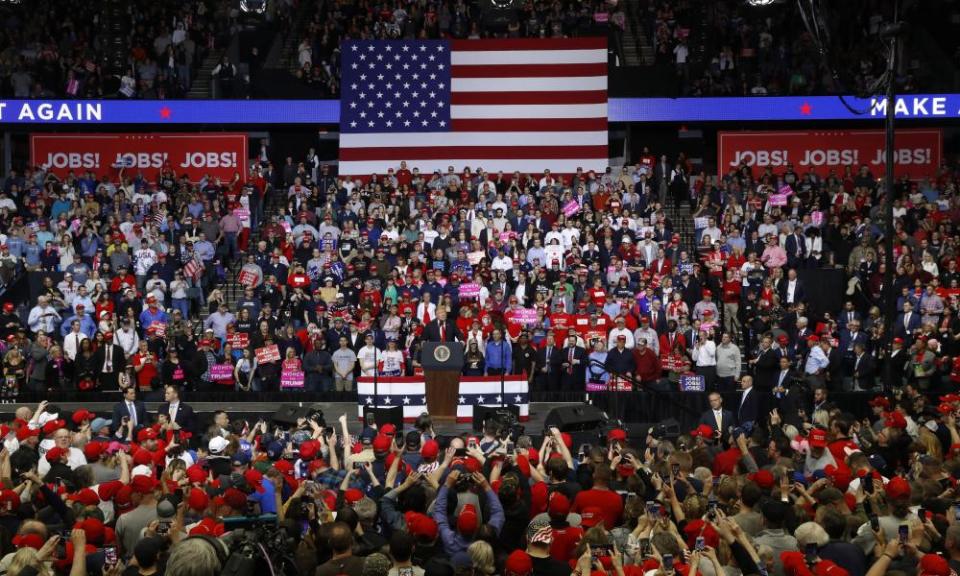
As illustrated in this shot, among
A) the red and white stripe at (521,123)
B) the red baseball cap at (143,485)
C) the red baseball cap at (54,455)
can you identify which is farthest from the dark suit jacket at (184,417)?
the red and white stripe at (521,123)

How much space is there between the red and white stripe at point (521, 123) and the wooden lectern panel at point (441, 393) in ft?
45.8

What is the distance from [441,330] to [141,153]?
1539cm

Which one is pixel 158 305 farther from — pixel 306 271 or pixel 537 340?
pixel 537 340

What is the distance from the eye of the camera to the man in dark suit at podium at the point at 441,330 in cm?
2502

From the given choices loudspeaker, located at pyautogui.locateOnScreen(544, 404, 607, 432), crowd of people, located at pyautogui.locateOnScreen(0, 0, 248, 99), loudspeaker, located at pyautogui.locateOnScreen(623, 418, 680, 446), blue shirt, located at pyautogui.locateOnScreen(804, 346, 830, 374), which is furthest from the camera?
crowd of people, located at pyautogui.locateOnScreen(0, 0, 248, 99)

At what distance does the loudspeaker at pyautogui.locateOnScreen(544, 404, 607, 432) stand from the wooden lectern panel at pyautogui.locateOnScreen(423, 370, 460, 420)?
13.5ft

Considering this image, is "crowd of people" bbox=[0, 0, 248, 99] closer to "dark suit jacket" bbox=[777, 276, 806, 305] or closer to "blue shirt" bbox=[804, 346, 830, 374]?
"dark suit jacket" bbox=[777, 276, 806, 305]

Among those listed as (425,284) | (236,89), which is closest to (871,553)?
(425,284)

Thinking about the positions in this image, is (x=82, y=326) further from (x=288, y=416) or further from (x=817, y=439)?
(x=817, y=439)

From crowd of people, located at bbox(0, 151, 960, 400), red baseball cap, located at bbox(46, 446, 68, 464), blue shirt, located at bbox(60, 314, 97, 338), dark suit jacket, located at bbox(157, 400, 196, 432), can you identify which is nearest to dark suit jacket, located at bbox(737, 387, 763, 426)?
crowd of people, located at bbox(0, 151, 960, 400)

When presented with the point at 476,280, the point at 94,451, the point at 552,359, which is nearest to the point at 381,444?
the point at 94,451

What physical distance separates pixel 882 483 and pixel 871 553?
1.65m

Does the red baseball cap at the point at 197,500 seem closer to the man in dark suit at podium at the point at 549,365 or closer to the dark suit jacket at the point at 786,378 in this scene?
the dark suit jacket at the point at 786,378

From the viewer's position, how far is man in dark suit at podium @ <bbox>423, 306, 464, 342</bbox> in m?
25.0
